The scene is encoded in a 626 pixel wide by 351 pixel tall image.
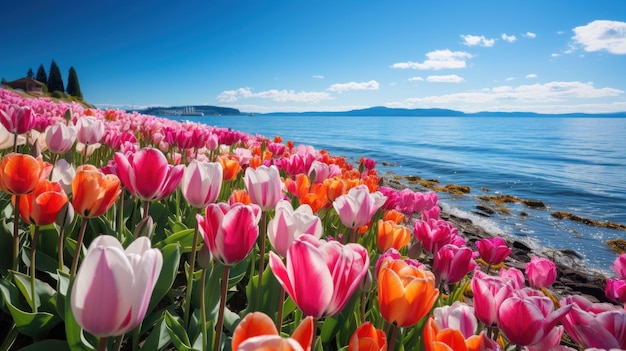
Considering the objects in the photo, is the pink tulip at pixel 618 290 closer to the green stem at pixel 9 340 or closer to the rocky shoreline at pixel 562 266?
the green stem at pixel 9 340

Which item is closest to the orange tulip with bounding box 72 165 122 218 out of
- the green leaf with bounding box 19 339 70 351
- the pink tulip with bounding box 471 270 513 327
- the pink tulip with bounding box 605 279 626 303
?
the green leaf with bounding box 19 339 70 351

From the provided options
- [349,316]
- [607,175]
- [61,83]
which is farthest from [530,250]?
[61,83]

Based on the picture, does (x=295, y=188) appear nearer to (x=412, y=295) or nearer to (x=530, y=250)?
(x=412, y=295)

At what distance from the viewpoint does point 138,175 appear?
63.6 inches

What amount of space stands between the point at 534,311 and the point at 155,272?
3.44ft

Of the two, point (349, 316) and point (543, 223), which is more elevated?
point (349, 316)

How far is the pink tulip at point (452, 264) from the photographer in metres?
1.83

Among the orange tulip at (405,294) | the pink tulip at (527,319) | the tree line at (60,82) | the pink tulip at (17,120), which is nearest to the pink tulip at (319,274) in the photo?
the orange tulip at (405,294)

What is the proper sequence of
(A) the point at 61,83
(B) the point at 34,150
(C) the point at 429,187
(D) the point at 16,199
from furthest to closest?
(A) the point at 61,83, (C) the point at 429,187, (B) the point at 34,150, (D) the point at 16,199

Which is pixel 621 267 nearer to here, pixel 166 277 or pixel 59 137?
pixel 166 277

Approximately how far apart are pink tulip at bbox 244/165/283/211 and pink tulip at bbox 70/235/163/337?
1115 millimetres

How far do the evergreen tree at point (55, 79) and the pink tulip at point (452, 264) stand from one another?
89.3 m

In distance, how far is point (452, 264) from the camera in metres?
1.84

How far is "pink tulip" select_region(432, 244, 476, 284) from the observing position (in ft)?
6.02
